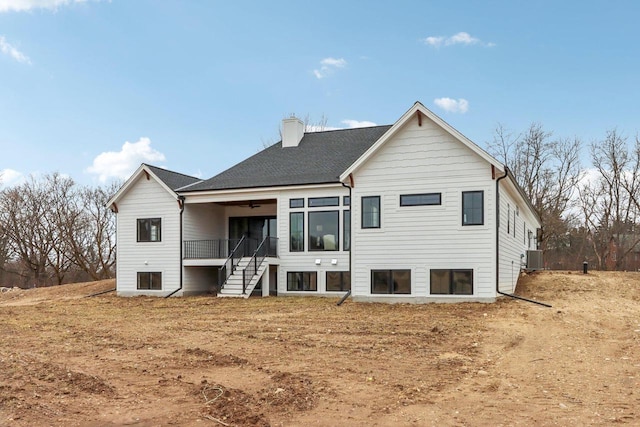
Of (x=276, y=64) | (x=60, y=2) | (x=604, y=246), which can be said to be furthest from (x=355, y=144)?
(x=604, y=246)

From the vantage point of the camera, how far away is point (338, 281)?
777 inches

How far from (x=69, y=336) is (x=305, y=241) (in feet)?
33.1

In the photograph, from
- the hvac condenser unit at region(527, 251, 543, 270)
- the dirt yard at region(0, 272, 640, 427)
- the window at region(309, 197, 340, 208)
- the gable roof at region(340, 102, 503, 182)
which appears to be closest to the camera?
the dirt yard at region(0, 272, 640, 427)

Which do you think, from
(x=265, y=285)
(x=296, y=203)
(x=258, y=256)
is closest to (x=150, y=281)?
(x=258, y=256)

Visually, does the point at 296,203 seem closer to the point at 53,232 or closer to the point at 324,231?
the point at 324,231

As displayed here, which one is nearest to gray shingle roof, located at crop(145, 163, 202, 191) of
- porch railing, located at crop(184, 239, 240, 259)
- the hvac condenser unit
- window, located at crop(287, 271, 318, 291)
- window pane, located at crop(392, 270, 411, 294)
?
porch railing, located at crop(184, 239, 240, 259)

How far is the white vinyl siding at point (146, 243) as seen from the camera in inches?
866

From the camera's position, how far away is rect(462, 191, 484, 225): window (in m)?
16.3

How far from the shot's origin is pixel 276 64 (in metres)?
21.0

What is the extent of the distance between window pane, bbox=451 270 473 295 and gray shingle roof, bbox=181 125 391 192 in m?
5.61

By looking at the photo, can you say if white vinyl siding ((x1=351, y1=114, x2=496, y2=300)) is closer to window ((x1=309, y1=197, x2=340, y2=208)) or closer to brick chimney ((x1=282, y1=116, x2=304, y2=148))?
window ((x1=309, y1=197, x2=340, y2=208))

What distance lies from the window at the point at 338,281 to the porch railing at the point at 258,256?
255 centimetres

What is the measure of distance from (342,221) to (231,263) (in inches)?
195

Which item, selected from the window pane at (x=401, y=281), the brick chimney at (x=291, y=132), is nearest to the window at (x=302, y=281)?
the window pane at (x=401, y=281)
